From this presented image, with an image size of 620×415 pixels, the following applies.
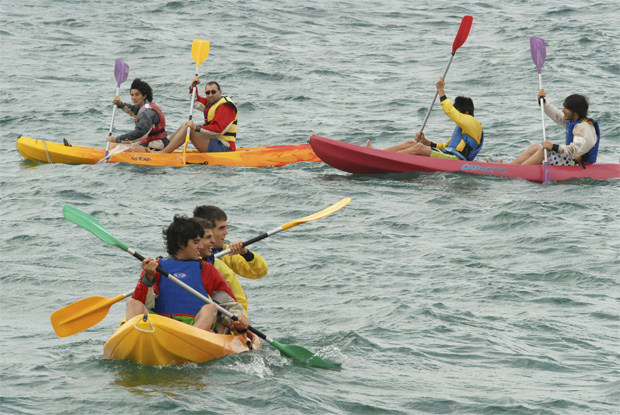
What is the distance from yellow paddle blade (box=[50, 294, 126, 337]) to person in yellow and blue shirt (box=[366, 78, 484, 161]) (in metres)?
5.96

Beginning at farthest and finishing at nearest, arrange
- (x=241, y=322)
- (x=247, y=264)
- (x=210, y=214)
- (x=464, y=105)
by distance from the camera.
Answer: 1. (x=464, y=105)
2. (x=247, y=264)
3. (x=210, y=214)
4. (x=241, y=322)

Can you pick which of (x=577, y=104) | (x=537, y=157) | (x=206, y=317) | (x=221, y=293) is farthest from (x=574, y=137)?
(x=206, y=317)

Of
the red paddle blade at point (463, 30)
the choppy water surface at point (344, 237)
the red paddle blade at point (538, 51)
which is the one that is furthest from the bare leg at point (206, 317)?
the red paddle blade at point (538, 51)

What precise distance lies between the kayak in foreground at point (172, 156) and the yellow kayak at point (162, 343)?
6.32 meters

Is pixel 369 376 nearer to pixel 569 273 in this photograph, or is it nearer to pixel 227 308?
pixel 227 308

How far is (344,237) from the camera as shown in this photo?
364 inches

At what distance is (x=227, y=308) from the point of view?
5.76 meters

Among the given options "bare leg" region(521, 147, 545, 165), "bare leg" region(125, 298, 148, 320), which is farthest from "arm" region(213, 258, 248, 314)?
"bare leg" region(521, 147, 545, 165)

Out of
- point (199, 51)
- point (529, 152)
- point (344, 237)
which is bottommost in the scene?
point (344, 237)

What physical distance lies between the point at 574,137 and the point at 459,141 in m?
1.36

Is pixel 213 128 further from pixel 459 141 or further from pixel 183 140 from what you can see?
pixel 459 141

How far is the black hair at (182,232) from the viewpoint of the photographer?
5.50 m

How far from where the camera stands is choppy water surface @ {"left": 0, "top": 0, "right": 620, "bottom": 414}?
553cm

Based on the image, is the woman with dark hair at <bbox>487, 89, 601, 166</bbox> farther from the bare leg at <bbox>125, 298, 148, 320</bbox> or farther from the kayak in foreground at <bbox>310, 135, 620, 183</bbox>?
the bare leg at <bbox>125, 298, 148, 320</bbox>
